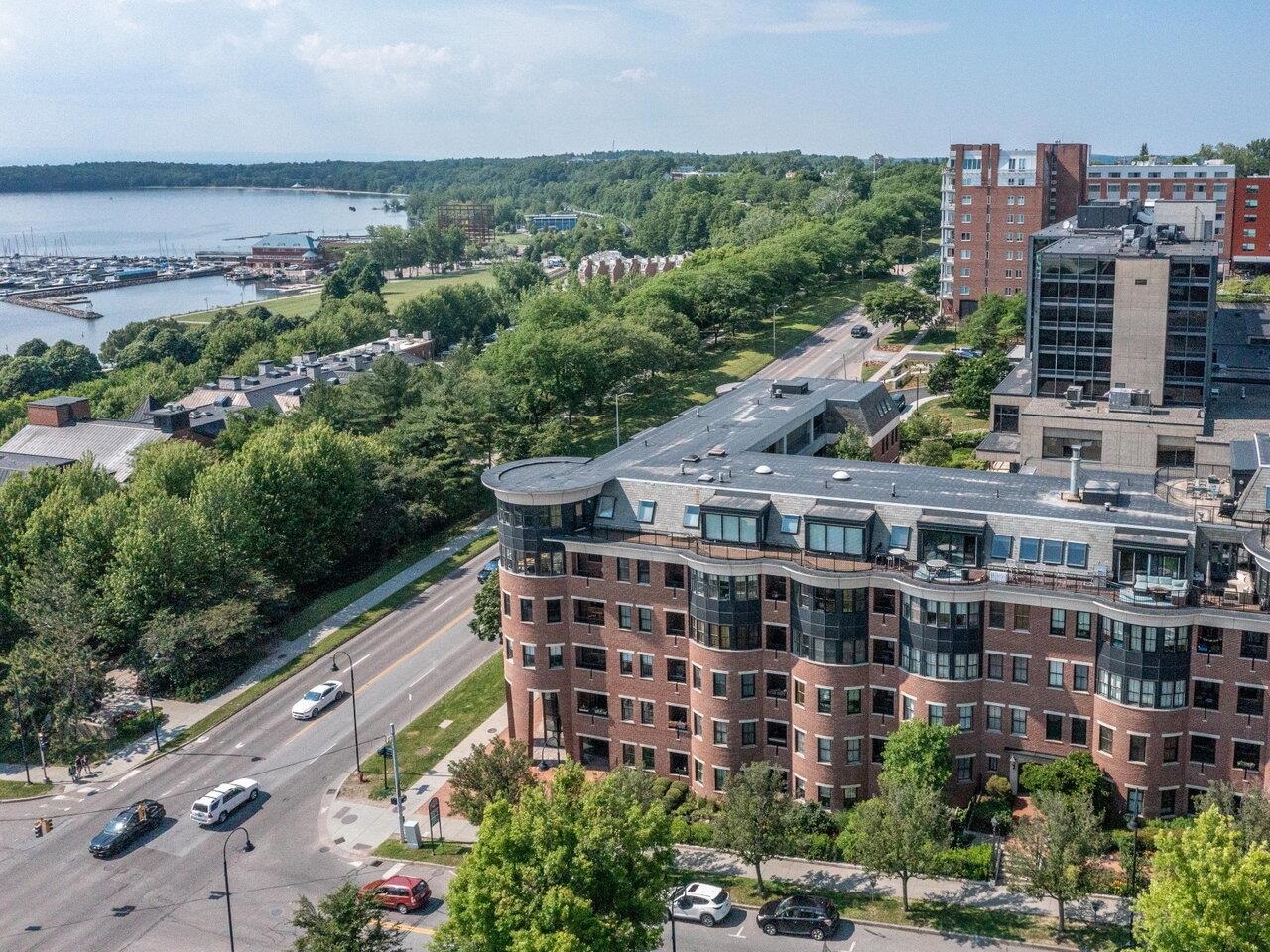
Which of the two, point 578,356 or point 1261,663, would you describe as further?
point 578,356

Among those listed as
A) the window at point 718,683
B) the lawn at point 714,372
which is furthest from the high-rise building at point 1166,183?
the window at point 718,683

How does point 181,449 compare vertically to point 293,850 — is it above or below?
above

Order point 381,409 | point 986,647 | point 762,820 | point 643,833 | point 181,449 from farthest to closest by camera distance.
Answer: point 381,409
point 181,449
point 986,647
point 762,820
point 643,833

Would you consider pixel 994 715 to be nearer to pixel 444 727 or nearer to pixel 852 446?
pixel 444 727

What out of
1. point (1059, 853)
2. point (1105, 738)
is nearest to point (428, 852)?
point (1059, 853)

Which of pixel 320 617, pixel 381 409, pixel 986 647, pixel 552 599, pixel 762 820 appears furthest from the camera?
pixel 381 409

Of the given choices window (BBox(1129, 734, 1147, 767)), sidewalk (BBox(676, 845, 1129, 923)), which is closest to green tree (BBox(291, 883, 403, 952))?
sidewalk (BBox(676, 845, 1129, 923))

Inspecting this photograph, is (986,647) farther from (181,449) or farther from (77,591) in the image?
(181,449)

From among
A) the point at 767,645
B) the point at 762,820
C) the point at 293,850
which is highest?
the point at 767,645

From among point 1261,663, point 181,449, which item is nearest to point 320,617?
point 181,449
